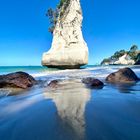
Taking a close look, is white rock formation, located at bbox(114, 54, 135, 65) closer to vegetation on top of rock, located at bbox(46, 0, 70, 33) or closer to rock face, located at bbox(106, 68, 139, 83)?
vegetation on top of rock, located at bbox(46, 0, 70, 33)

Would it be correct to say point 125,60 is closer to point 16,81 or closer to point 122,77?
point 122,77

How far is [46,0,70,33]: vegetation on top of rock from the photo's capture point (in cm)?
3869

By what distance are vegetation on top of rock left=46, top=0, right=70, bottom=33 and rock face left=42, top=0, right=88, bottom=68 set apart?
63cm

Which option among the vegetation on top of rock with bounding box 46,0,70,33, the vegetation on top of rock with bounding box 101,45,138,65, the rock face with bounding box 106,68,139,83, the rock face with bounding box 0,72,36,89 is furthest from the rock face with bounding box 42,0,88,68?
the vegetation on top of rock with bounding box 101,45,138,65

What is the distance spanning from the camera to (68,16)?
37.7 m

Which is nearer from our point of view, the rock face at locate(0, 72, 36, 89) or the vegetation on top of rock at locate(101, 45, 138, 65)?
the rock face at locate(0, 72, 36, 89)

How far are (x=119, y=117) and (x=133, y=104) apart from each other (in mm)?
1049

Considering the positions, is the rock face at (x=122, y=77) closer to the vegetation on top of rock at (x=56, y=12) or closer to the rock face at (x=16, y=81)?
the rock face at (x=16, y=81)

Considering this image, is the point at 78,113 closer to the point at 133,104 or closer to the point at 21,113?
the point at 21,113

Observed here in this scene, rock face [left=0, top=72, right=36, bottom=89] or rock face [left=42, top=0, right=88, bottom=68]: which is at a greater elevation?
rock face [left=42, top=0, right=88, bottom=68]

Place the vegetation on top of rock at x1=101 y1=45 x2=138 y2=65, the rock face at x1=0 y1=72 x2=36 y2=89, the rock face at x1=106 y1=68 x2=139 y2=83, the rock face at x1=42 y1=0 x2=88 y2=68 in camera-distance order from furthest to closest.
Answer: the vegetation on top of rock at x1=101 y1=45 x2=138 y2=65, the rock face at x1=42 y1=0 x2=88 y2=68, the rock face at x1=106 y1=68 x2=139 y2=83, the rock face at x1=0 y1=72 x2=36 y2=89

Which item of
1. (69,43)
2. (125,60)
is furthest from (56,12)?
(125,60)

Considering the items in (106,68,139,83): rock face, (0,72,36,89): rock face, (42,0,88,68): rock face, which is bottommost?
(106,68,139,83): rock face

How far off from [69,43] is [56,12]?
6.63 m
